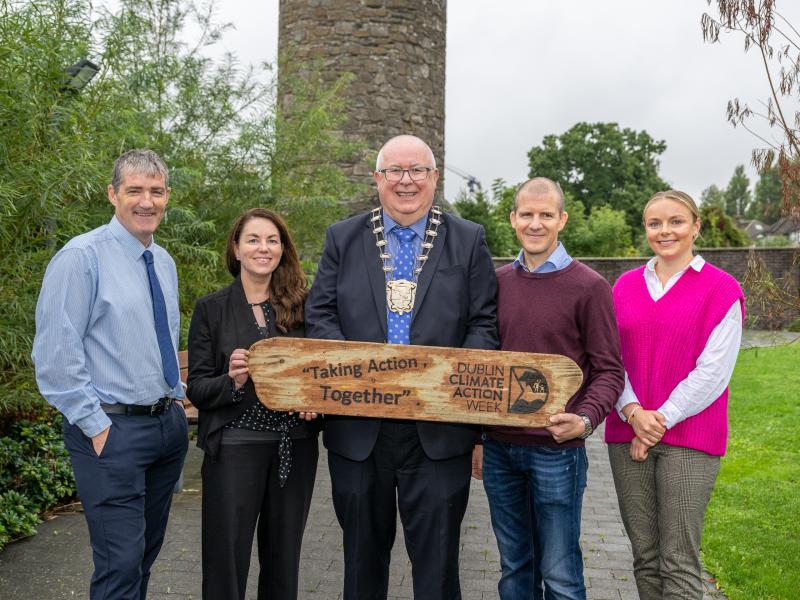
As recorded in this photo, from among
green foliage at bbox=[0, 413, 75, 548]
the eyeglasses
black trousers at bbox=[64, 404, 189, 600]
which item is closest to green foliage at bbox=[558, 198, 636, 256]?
green foliage at bbox=[0, 413, 75, 548]

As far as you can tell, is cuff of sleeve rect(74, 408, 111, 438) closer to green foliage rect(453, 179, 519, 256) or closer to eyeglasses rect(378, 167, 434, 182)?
eyeglasses rect(378, 167, 434, 182)

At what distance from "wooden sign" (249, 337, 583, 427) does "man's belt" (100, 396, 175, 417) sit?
19.6 inches

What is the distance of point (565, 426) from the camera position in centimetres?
306

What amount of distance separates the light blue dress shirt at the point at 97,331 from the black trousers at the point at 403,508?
0.90 m

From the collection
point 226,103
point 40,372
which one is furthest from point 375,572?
point 226,103

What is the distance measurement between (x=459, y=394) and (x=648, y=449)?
903mm

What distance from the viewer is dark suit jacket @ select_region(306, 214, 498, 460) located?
10.6 ft

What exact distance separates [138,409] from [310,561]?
2.24m

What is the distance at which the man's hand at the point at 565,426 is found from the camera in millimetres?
3035

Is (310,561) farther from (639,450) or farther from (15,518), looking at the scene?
(639,450)

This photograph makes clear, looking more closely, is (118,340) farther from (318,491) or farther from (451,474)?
(318,491)

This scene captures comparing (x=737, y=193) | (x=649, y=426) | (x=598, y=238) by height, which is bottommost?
(x=649, y=426)

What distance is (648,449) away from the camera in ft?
10.9

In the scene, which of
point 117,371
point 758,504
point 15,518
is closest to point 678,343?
point 117,371
